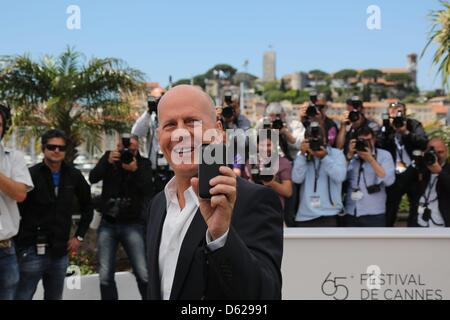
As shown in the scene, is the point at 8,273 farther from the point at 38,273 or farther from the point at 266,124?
the point at 266,124

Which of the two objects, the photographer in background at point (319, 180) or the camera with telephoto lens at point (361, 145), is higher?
the camera with telephoto lens at point (361, 145)

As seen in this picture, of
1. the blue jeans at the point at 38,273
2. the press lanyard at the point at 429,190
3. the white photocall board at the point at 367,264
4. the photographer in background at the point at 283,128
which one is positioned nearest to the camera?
the white photocall board at the point at 367,264

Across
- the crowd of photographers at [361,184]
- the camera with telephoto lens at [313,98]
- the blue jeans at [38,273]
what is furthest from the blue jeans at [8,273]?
the camera with telephoto lens at [313,98]

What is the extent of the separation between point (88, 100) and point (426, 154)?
208 inches

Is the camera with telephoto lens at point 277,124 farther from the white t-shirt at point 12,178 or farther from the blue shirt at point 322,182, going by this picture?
the white t-shirt at point 12,178

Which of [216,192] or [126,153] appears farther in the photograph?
[126,153]

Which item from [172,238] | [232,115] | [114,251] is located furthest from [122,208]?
[172,238]

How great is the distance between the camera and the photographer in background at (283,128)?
18.3 ft

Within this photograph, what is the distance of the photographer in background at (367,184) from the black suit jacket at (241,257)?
12.6 feet

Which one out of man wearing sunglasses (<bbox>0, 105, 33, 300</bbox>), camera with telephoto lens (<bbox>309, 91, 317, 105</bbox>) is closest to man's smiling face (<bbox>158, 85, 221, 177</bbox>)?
man wearing sunglasses (<bbox>0, 105, 33, 300</bbox>)

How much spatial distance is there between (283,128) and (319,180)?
77 centimetres

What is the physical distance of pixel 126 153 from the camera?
16.8ft

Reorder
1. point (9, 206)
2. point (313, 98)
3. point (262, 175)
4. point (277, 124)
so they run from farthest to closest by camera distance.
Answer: point (313, 98), point (277, 124), point (262, 175), point (9, 206)
